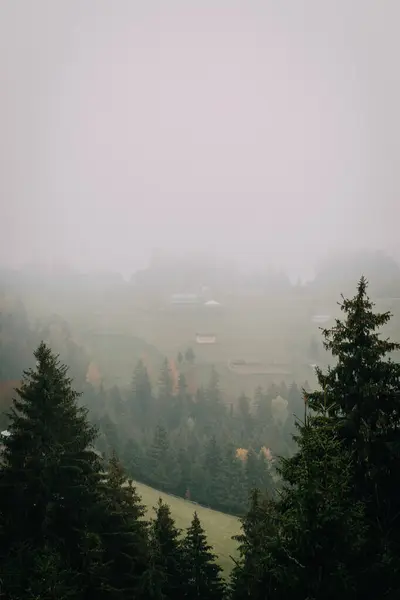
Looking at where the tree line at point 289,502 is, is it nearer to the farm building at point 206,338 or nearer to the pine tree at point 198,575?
the pine tree at point 198,575

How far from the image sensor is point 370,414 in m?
11.8

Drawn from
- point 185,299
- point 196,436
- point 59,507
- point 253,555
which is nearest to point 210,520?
point 196,436

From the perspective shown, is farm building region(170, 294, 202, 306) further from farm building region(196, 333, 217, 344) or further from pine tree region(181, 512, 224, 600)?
pine tree region(181, 512, 224, 600)

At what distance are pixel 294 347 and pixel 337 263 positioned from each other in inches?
2004

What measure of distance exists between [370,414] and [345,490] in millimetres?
3272

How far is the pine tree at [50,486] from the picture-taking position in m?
13.2

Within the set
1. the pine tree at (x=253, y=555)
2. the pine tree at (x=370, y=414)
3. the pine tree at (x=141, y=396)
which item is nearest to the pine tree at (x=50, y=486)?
the pine tree at (x=253, y=555)

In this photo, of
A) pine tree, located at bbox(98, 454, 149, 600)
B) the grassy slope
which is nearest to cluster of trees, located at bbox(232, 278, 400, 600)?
pine tree, located at bbox(98, 454, 149, 600)

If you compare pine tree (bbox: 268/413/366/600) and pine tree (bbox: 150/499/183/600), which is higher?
pine tree (bbox: 268/413/366/600)

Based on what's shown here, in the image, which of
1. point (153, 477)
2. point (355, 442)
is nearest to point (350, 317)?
point (355, 442)

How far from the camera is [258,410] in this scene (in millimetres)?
87750

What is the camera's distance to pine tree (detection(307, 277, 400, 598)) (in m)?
11.5

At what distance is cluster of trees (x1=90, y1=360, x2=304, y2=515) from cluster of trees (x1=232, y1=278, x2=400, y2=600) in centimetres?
2782

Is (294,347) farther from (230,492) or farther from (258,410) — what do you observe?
(230,492)
